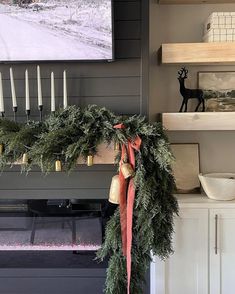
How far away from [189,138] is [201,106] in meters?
0.25

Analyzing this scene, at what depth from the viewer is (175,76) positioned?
105 inches

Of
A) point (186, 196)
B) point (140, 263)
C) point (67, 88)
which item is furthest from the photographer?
point (186, 196)

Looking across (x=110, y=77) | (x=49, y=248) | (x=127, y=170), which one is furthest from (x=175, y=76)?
(x=49, y=248)

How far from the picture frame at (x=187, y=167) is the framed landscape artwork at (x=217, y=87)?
0.32 meters

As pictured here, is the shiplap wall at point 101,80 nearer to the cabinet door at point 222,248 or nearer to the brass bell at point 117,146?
the brass bell at point 117,146

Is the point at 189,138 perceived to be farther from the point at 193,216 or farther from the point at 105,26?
the point at 105,26

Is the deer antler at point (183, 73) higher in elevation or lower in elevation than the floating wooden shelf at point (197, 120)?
higher

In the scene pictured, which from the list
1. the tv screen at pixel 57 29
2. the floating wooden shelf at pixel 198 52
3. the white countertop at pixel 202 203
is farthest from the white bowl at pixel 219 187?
the tv screen at pixel 57 29

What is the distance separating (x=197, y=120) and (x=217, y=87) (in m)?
0.40

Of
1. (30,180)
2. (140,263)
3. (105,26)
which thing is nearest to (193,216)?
(140,263)

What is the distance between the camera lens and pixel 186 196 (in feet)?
8.31

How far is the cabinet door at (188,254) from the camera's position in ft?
7.58

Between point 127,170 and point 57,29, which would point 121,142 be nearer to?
point 127,170

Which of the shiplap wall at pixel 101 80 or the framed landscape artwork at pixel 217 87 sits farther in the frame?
the framed landscape artwork at pixel 217 87
